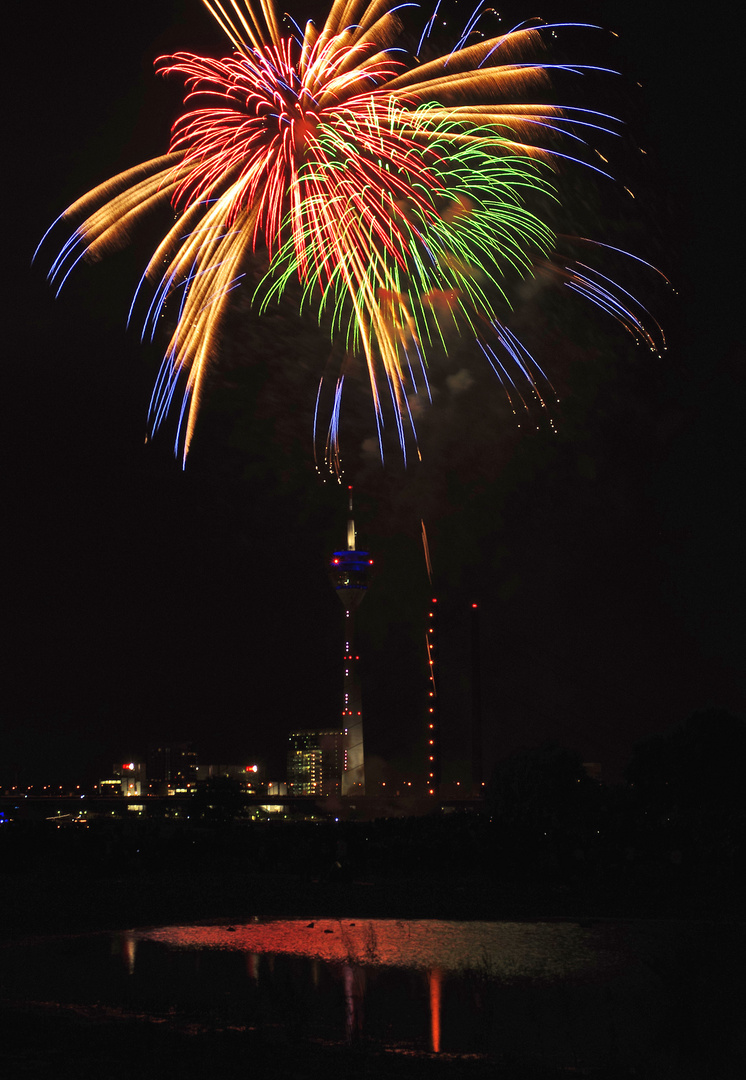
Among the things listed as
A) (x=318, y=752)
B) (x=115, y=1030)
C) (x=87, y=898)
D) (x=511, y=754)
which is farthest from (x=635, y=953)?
(x=318, y=752)

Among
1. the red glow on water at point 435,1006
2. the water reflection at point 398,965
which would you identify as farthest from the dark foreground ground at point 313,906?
the water reflection at point 398,965

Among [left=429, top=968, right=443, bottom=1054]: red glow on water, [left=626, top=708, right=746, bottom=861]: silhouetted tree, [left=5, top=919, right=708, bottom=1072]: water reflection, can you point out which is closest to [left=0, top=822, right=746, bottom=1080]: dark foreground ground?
[left=5, top=919, right=708, bottom=1072]: water reflection

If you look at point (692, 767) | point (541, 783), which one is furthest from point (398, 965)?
point (541, 783)

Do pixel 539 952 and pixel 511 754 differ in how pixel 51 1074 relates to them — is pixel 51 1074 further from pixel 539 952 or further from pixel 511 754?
pixel 511 754

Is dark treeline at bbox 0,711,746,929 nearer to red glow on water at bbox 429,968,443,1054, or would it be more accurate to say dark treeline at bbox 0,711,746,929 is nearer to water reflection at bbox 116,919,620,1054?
water reflection at bbox 116,919,620,1054

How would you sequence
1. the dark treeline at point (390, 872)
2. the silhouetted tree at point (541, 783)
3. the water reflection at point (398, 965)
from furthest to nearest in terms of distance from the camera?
the silhouetted tree at point (541, 783), the dark treeline at point (390, 872), the water reflection at point (398, 965)

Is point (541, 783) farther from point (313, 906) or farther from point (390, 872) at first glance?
point (313, 906)

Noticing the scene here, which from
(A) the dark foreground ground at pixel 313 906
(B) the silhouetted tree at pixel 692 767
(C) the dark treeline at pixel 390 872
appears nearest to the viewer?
(A) the dark foreground ground at pixel 313 906

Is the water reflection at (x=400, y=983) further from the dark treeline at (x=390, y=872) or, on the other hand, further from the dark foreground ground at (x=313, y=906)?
the dark treeline at (x=390, y=872)
